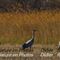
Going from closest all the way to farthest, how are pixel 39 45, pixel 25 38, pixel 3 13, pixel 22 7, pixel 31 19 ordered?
pixel 39 45 → pixel 25 38 → pixel 31 19 → pixel 3 13 → pixel 22 7

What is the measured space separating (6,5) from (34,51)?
10.7 metres

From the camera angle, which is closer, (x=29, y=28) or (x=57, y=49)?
(x=57, y=49)

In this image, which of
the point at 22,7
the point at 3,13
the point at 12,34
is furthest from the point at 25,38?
the point at 22,7

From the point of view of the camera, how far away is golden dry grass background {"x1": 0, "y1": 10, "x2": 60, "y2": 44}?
14.2 meters

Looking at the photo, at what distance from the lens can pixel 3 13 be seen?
19500 millimetres

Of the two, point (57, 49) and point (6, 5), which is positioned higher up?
point (57, 49)

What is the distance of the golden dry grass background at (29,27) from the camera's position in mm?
14227

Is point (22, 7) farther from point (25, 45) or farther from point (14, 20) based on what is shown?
point (25, 45)

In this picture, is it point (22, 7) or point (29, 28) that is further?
point (22, 7)

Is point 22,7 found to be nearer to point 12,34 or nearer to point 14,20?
point 14,20

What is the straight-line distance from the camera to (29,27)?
53.4ft

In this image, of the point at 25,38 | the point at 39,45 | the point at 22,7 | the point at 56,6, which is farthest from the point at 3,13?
the point at 39,45

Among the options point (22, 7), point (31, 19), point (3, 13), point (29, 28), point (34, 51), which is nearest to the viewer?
point (34, 51)

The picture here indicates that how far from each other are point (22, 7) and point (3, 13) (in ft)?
6.24
